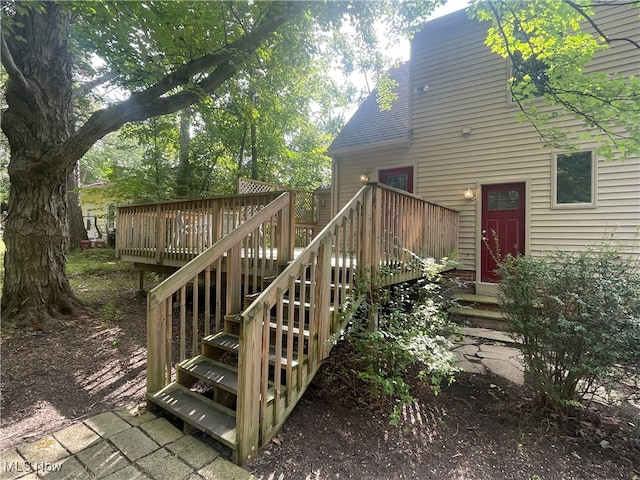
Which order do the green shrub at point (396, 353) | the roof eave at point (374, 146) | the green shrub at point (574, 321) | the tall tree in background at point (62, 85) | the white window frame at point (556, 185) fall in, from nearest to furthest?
the green shrub at point (574, 321) < the green shrub at point (396, 353) < the tall tree in background at point (62, 85) < the white window frame at point (556, 185) < the roof eave at point (374, 146)

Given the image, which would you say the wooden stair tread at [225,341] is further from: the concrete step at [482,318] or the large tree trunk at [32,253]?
the concrete step at [482,318]

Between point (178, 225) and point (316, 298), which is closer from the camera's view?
point (316, 298)

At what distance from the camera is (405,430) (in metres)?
2.35

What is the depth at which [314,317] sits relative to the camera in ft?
8.27

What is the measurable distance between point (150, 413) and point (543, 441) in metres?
3.05

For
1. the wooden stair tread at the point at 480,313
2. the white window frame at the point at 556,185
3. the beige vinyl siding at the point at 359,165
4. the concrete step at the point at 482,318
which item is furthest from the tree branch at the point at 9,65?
the white window frame at the point at 556,185

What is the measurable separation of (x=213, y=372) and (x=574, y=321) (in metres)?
2.93

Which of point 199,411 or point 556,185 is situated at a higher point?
point 556,185

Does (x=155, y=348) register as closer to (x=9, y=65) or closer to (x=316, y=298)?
(x=316, y=298)

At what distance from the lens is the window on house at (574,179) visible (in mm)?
5359

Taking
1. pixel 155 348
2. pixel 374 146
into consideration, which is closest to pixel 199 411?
pixel 155 348

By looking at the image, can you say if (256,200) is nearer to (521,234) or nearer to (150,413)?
(150,413)

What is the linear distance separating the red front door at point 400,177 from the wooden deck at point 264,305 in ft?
8.24

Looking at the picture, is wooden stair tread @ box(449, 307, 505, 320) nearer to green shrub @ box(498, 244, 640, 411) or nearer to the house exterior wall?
the house exterior wall
